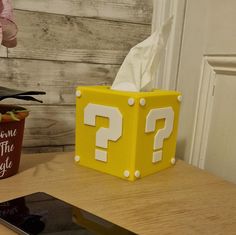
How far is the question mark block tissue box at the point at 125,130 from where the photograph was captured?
649 mm

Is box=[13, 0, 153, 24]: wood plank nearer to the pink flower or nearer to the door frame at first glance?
the door frame

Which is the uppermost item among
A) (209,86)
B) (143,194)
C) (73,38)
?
(73,38)

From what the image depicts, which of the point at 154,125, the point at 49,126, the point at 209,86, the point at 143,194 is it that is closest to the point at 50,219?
the point at 143,194

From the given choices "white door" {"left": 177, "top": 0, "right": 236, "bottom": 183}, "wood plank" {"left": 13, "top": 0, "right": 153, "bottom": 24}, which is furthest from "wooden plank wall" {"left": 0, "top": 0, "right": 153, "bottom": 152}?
"white door" {"left": 177, "top": 0, "right": 236, "bottom": 183}

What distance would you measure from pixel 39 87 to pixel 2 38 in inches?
10.1

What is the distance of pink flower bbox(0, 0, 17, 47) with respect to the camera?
0.58 meters

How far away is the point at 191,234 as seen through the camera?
46 cm

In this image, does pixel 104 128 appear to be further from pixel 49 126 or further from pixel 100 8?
pixel 100 8

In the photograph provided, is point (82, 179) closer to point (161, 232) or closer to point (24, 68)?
point (161, 232)

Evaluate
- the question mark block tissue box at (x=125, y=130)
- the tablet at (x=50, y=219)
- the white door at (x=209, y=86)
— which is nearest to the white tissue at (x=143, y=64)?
the question mark block tissue box at (x=125, y=130)

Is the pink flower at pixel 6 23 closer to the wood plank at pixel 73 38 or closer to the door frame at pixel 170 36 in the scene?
the wood plank at pixel 73 38

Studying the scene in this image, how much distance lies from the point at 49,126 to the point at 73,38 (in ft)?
0.79

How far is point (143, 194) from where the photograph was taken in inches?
23.4

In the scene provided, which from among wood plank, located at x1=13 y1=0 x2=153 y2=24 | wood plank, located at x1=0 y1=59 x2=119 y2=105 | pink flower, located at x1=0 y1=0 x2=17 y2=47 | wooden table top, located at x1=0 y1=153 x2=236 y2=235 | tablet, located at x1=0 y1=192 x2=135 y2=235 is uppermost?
wood plank, located at x1=13 y1=0 x2=153 y2=24
